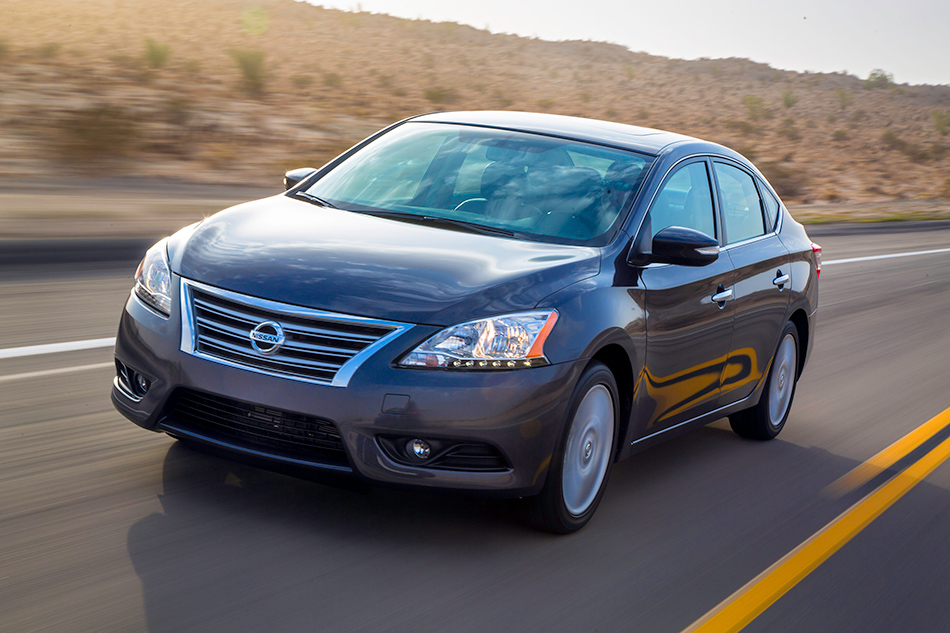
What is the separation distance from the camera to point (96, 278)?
864cm

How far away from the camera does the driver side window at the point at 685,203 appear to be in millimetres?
5152

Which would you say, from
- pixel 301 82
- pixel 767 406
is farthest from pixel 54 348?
pixel 301 82

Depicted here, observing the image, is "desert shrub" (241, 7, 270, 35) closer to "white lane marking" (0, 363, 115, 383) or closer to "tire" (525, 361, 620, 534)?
"white lane marking" (0, 363, 115, 383)

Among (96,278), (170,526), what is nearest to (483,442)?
(170,526)

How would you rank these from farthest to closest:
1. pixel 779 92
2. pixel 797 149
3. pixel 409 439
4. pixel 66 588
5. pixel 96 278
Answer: pixel 779 92 → pixel 797 149 → pixel 96 278 → pixel 409 439 → pixel 66 588

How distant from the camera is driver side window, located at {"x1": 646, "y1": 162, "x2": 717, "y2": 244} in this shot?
16.9 ft

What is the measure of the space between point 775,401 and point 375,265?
3.37 m

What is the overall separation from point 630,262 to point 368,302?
4.39ft

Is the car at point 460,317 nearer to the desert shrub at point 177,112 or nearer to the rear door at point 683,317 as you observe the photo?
the rear door at point 683,317

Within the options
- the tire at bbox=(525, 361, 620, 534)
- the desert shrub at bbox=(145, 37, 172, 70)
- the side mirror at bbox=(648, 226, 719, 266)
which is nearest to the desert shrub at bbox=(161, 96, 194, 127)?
the desert shrub at bbox=(145, 37, 172, 70)

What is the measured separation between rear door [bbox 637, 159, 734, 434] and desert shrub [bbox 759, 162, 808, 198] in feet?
83.4

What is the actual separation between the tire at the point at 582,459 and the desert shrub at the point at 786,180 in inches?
1050

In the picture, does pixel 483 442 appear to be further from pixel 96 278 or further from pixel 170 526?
pixel 96 278

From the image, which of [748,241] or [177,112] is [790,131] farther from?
[748,241]
